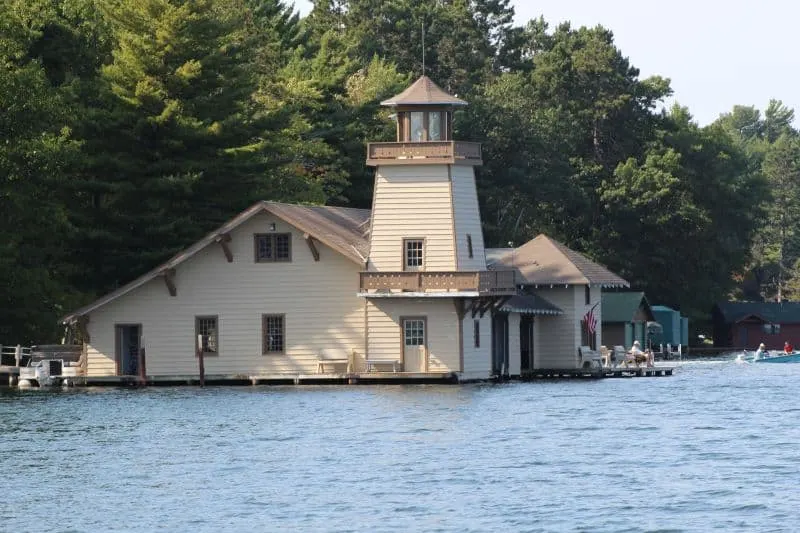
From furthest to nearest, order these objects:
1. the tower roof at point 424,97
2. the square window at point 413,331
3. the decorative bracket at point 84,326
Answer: the decorative bracket at point 84,326, the tower roof at point 424,97, the square window at point 413,331

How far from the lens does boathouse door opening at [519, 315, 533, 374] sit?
246 ft

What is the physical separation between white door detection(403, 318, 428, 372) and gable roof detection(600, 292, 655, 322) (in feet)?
126

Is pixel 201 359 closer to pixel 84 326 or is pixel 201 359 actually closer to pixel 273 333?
pixel 273 333

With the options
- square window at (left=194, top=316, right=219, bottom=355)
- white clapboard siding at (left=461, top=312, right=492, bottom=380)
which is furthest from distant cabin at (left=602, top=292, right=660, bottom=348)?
square window at (left=194, top=316, right=219, bottom=355)

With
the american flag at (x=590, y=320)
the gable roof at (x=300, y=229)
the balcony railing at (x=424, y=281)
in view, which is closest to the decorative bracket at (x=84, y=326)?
the gable roof at (x=300, y=229)

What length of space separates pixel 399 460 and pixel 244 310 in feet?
84.7

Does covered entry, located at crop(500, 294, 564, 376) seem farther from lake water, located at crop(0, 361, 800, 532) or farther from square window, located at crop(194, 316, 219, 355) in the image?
square window, located at crop(194, 316, 219, 355)

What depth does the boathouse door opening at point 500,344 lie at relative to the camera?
70.2m

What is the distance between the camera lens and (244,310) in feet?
219

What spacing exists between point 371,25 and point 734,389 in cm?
8096

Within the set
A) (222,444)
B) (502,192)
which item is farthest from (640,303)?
(222,444)

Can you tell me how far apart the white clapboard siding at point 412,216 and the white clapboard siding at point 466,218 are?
0.39 metres

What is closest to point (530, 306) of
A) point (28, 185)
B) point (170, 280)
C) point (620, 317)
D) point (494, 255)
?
point (494, 255)

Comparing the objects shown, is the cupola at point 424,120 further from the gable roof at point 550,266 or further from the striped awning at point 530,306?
the gable roof at point 550,266
